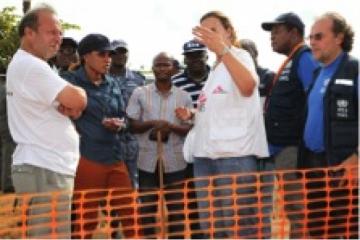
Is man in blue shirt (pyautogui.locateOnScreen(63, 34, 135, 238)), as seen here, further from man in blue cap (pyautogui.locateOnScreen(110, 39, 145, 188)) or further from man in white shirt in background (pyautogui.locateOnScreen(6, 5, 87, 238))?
man in white shirt in background (pyautogui.locateOnScreen(6, 5, 87, 238))

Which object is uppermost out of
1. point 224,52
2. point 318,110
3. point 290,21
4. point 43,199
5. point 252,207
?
point 290,21

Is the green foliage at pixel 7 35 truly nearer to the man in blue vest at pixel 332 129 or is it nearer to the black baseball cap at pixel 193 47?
the black baseball cap at pixel 193 47

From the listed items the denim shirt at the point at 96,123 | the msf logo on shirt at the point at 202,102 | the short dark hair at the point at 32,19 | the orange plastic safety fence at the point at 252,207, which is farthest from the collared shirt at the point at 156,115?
the short dark hair at the point at 32,19

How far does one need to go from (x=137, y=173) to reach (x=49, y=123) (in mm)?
1763

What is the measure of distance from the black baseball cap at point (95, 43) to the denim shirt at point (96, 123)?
18 centimetres

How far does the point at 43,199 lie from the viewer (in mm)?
4324

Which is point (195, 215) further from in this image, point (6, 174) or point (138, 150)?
point (6, 174)

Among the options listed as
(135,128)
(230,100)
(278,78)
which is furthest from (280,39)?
(135,128)

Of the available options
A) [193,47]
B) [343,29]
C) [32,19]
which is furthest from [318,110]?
[32,19]

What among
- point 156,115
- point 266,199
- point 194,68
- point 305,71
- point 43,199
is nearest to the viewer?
point 43,199

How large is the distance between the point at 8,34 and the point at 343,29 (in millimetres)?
16215

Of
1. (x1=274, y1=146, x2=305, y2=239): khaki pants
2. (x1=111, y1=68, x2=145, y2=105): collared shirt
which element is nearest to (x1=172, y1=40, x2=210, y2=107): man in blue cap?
(x1=111, y1=68, x2=145, y2=105): collared shirt

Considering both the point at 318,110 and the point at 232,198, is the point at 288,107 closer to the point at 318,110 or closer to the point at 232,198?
the point at 318,110

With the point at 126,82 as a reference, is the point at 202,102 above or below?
below
